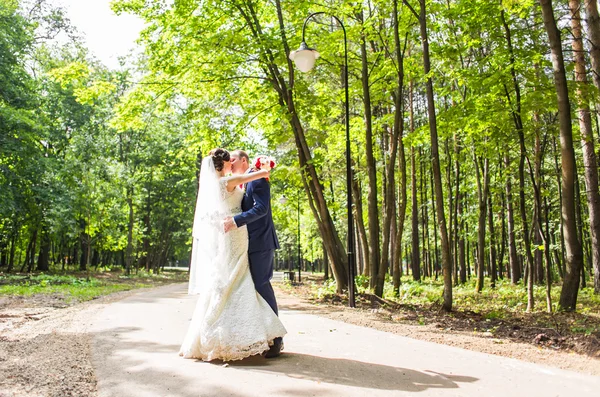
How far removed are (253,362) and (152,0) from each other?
12.3 metres

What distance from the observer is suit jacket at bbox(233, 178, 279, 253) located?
501 centimetres

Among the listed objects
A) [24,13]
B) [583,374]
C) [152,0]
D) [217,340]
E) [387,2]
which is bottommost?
[583,374]

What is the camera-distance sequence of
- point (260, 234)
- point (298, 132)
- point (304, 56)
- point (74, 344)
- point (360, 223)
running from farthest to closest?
point (360, 223), point (298, 132), point (304, 56), point (74, 344), point (260, 234)

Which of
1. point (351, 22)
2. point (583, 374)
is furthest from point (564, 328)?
point (351, 22)

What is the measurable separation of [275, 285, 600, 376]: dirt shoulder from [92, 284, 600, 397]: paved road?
1.96ft

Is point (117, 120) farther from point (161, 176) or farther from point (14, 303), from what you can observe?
point (161, 176)

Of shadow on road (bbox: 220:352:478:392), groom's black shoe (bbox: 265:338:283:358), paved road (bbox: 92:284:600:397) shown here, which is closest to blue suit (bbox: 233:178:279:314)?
groom's black shoe (bbox: 265:338:283:358)

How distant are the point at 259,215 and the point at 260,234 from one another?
1.09ft

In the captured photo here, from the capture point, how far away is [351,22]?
16.1 m

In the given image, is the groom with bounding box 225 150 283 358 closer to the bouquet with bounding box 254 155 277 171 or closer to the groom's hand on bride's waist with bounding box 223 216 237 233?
the groom's hand on bride's waist with bounding box 223 216 237 233

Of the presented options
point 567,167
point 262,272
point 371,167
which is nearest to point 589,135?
point 567,167

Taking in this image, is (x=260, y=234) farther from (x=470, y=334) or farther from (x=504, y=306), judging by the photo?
(x=504, y=306)

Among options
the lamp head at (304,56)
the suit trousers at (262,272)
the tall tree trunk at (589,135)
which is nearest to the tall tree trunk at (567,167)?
the tall tree trunk at (589,135)

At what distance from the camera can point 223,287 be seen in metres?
5.01
